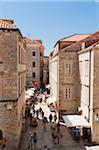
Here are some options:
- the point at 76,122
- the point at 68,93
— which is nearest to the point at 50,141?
the point at 76,122

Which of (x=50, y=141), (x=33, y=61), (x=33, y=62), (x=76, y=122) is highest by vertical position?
(x=33, y=61)

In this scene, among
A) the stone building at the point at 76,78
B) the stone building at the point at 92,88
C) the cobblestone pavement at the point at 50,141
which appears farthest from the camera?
the stone building at the point at 76,78

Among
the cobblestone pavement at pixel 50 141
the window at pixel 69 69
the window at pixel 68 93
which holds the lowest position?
the cobblestone pavement at pixel 50 141

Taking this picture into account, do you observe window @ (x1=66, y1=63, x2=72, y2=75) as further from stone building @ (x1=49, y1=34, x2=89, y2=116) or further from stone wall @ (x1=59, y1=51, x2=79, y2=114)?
stone wall @ (x1=59, y1=51, x2=79, y2=114)

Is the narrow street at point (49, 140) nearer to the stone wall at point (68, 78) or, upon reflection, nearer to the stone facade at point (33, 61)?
the stone wall at point (68, 78)

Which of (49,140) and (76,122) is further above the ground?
(76,122)

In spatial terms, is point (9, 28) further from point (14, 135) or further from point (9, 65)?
point (14, 135)

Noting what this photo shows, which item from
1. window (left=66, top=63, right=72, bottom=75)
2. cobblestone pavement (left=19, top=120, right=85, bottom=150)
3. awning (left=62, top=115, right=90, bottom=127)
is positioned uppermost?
window (left=66, top=63, right=72, bottom=75)

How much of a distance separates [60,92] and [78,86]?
168 centimetres

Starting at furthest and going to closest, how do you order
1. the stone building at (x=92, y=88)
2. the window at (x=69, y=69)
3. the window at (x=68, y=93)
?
the window at (x=68, y=93)
the window at (x=69, y=69)
the stone building at (x=92, y=88)

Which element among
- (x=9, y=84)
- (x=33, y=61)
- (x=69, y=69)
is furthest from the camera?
(x=33, y=61)

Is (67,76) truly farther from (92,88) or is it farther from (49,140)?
(49,140)

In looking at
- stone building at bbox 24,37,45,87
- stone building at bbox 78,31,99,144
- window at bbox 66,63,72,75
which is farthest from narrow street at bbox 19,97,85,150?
stone building at bbox 24,37,45,87

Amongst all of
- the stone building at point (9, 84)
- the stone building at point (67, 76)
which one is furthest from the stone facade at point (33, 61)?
the stone building at point (9, 84)
